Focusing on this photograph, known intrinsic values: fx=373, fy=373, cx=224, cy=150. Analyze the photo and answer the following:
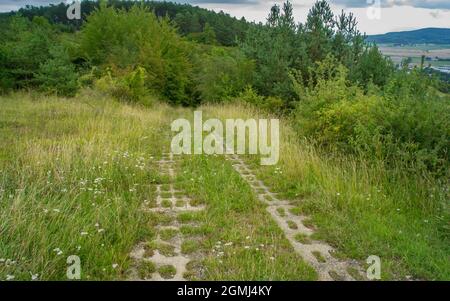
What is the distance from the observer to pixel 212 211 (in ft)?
14.9

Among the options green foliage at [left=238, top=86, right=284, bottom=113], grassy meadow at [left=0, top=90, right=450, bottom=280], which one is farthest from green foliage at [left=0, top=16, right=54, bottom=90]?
grassy meadow at [left=0, top=90, right=450, bottom=280]

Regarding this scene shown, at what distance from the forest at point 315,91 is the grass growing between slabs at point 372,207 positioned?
0.06 feet

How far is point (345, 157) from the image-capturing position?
6355 mm

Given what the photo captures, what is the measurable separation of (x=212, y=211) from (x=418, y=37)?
35.3 ft

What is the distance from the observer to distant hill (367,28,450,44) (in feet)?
33.3

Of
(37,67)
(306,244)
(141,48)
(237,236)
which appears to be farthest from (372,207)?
(141,48)

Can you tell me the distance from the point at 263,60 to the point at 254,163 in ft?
35.0

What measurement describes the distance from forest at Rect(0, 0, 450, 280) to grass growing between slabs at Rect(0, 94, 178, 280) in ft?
2.18

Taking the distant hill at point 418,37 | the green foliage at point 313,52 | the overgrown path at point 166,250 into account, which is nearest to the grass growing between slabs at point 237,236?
the overgrown path at point 166,250

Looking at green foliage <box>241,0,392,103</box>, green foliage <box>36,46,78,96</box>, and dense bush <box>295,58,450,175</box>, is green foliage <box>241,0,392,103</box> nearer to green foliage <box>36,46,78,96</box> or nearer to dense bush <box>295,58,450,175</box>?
dense bush <box>295,58,450,175</box>

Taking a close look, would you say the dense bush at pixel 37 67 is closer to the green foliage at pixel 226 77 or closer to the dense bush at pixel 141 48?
the dense bush at pixel 141 48

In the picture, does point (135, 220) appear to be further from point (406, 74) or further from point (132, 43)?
point (132, 43)

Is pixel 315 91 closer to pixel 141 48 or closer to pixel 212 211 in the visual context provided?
pixel 212 211
